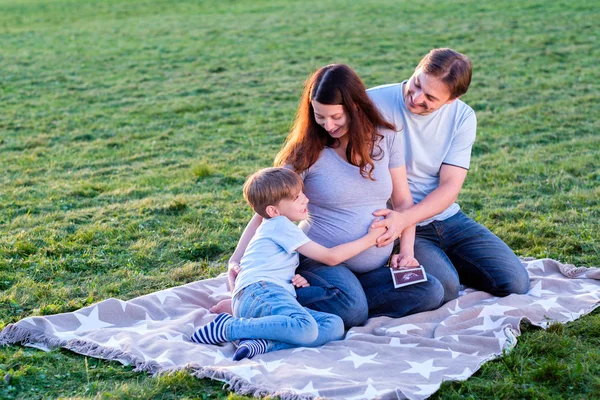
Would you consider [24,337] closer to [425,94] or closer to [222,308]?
[222,308]

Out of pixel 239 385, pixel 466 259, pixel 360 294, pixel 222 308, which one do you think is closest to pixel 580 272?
pixel 466 259

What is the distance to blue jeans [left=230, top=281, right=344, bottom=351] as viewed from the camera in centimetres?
439

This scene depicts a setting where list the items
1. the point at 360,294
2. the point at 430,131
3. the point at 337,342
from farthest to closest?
the point at 430,131, the point at 360,294, the point at 337,342

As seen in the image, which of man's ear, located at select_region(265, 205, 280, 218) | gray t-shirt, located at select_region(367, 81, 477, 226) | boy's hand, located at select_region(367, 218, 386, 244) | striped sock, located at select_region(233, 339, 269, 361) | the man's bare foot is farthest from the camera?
gray t-shirt, located at select_region(367, 81, 477, 226)

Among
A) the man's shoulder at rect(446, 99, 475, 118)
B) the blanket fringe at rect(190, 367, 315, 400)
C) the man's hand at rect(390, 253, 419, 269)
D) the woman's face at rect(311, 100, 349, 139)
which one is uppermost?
the woman's face at rect(311, 100, 349, 139)

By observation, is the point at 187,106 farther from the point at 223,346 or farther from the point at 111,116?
the point at 223,346

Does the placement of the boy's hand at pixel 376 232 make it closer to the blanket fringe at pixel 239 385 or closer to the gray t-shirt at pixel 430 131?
the gray t-shirt at pixel 430 131

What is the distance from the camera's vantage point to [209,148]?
1005cm

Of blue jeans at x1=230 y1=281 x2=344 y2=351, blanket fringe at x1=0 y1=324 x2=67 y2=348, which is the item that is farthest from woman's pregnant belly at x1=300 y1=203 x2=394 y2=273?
blanket fringe at x1=0 y1=324 x2=67 y2=348

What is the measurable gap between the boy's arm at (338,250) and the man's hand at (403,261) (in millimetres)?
245

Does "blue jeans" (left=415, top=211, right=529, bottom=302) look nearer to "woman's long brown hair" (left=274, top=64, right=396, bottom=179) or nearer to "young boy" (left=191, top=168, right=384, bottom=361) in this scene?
"young boy" (left=191, top=168, right=384, bottom=361)

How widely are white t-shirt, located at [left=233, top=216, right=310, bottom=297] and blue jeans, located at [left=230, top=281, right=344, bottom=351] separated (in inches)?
2.7

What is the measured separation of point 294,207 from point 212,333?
0.92 metres

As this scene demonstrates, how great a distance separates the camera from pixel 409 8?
2317 cm
